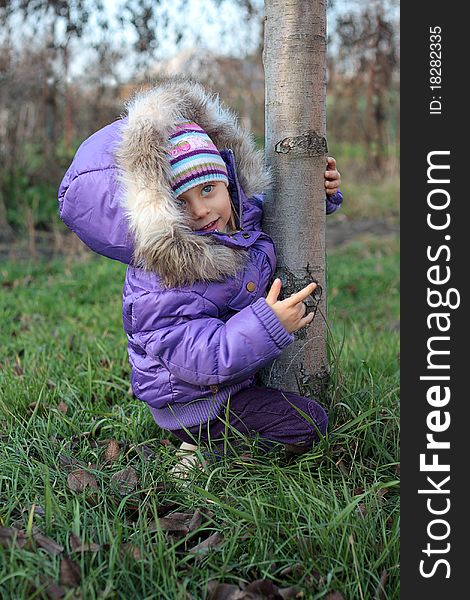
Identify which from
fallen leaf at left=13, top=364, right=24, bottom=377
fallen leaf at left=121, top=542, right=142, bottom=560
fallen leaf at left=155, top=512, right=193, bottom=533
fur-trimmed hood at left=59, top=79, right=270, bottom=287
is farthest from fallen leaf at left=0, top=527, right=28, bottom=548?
fallen leaf at left=13, top=364, right=24, bottom=377

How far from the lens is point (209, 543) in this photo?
1941mm

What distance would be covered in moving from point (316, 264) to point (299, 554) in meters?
1.02

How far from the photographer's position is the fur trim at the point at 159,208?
2242mm

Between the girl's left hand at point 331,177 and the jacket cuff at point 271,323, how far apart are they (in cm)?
63

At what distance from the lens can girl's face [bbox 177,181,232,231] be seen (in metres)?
2.38

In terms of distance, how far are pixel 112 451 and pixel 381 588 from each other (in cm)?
109

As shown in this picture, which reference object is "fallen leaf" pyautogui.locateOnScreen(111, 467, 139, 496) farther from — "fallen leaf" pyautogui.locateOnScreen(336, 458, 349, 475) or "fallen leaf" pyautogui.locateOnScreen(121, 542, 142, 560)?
"fallen leaf" pyautogui.locateOnScreen(336, 458, 349, 475)

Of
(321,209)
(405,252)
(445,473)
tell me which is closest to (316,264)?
(321,209)

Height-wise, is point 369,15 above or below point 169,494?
above

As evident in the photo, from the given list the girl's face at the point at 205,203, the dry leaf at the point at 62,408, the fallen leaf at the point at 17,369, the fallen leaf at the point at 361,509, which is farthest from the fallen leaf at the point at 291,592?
the fallen leaf at the point at 17,369

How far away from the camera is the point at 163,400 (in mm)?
2449

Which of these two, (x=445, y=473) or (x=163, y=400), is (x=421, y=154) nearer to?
(x=445, y=473)

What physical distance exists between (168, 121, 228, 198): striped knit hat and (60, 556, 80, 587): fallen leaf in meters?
1.13

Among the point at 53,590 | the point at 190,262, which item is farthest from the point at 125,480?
the point at 190,262
